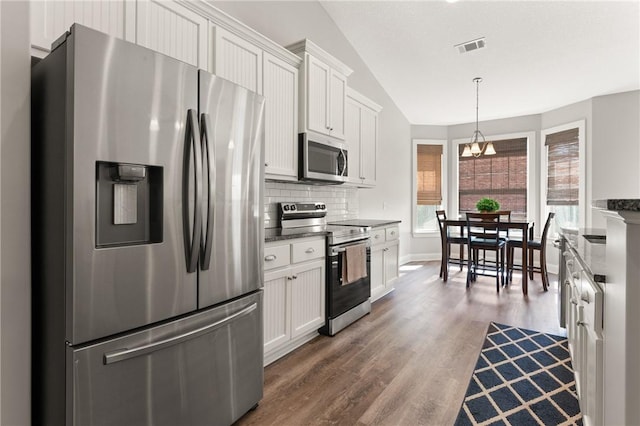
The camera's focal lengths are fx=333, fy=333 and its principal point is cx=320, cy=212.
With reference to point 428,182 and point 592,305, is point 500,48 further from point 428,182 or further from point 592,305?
point 592,305

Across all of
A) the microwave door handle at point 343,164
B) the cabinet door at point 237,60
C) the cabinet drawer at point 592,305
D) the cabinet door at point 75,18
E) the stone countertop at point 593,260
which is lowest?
the cabinet drawer at point 592,305

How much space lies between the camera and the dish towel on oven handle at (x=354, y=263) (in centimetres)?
299

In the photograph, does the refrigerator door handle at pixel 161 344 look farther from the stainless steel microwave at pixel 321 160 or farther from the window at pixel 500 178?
the window at pixel 500 178

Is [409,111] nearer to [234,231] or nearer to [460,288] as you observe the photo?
[460,288]

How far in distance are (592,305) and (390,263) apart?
9.34 ft

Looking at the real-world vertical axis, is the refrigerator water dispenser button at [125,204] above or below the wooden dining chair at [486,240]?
above

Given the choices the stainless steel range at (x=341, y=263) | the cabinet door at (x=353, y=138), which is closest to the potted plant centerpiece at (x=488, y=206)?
the cabinet door at (x=353, y=138)

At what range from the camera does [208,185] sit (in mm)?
1546

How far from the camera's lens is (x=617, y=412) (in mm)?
928

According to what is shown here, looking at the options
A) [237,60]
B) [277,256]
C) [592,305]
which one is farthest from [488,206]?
[237,60]

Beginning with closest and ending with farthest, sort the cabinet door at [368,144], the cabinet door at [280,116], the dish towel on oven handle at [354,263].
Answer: the cabinet door at [280,116], the dish towel on oven handle at [354,263], the cabinet door at [368,144]

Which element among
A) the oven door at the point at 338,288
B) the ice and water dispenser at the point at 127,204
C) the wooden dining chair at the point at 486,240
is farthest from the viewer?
the wooden dining chair at the point at 486,240

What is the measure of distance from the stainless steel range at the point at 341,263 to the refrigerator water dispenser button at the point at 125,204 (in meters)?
1.42

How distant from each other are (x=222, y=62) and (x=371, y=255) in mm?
2344
